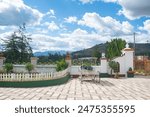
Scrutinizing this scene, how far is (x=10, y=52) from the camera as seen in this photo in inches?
1726

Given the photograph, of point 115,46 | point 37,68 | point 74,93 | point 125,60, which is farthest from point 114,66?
point 115,46

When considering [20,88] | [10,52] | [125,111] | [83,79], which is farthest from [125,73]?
[10,52]

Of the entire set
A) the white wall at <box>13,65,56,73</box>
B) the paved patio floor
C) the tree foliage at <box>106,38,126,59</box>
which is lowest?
the paved patio floor

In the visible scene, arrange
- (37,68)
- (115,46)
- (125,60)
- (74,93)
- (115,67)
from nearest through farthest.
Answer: (74,93), (115,67), (125,60), (37,68), (115,46)

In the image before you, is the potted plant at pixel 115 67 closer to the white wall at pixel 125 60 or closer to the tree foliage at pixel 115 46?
the white wall at pixel 125 60

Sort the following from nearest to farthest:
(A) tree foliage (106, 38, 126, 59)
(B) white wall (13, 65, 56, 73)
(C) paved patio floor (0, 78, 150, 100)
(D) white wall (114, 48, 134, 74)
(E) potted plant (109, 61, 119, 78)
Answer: (C) paved patio floor (0, 78, 150, 100) → (E) potted plant (109, 61, 119, 78) → (D) white wall (114, 48, 134, 74) → (B) white wall (13, 65, 56, 73) → (A) tree foliage (106, 38, 126, 59)

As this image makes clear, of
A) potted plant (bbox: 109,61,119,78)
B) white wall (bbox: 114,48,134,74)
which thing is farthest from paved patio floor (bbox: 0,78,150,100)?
white wall (bbox: 114,48,134,74)

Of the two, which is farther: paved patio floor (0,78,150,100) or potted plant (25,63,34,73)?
potted plant (25,63,34,73)

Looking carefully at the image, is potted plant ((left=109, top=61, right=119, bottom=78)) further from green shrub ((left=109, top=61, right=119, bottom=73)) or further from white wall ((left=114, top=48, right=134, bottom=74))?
white wall ((left=114, top=48, right=134, bottom=74))

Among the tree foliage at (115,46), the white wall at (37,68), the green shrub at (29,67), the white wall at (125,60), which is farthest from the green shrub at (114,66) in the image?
the tree foliage at (115,46)

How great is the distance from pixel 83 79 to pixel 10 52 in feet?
91.9

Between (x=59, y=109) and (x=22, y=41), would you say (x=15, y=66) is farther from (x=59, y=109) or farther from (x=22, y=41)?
(x=22, y=41)

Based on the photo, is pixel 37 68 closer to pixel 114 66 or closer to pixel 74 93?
pixel 114 66

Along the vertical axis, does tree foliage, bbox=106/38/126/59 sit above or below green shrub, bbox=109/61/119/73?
above
